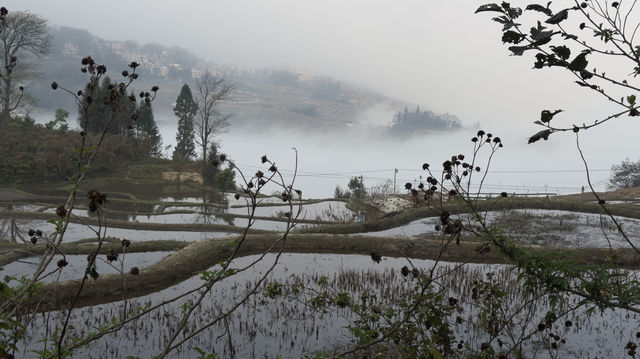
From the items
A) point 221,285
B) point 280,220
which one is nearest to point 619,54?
point 221,285

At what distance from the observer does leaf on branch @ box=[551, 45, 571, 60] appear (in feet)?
7.09

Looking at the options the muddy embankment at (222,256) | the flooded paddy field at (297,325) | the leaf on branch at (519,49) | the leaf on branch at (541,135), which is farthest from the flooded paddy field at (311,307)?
the leaf on branch at (519,49)

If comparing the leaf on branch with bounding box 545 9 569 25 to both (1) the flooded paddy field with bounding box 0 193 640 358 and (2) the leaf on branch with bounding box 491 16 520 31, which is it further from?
(1) the flooded paddy field with bounding box 0 193 640 358

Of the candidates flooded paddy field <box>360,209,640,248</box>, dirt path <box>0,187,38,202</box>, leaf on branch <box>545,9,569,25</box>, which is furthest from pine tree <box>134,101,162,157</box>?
leaf on branch <box>545,9,569,25</box>

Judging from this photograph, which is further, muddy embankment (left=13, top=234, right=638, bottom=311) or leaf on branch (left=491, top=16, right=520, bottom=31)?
muddy embankment (left=13, top=234, right=638, bottom=311)

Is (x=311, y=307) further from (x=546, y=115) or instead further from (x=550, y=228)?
(x=550, y=228)

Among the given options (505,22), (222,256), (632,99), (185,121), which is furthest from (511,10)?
(185,121)

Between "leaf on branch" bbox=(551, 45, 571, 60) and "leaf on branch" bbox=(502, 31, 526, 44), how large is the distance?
0.76 feet

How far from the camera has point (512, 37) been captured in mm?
2084

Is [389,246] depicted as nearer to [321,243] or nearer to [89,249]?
[321,243]

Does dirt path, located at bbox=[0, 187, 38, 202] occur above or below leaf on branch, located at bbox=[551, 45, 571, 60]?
below

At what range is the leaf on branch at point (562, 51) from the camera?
2.16m

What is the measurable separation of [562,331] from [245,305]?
606 cm

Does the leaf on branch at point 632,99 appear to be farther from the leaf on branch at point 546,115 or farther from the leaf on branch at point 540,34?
the leaf on branch at point 540,34
